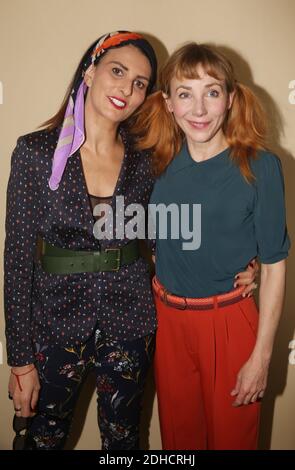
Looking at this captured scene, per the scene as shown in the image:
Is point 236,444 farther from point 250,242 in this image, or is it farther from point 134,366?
point 250,242

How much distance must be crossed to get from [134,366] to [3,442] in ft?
3.44

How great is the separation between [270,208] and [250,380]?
622 millimetres

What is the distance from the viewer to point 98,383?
1602 millimetres

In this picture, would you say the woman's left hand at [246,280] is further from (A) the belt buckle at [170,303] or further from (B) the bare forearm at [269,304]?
(A) the belt buckle at [170,303]

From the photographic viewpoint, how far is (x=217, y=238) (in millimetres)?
1470

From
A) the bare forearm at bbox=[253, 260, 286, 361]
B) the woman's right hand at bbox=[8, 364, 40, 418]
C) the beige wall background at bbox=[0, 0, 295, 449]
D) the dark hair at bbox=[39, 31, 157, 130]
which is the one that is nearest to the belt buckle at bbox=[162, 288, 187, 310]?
the bare forearm at bbox=[253, 260, 286, 361]

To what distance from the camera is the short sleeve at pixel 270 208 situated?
1.39 m

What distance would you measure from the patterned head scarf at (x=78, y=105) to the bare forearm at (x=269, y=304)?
31.7 inches

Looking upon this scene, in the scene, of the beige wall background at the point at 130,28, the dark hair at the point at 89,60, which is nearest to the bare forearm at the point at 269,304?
the beige wall background at the point at 130,28

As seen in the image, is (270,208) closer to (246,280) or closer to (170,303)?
(246,280)

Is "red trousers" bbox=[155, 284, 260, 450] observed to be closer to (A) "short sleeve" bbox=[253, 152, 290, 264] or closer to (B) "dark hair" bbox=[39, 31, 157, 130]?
(A) "short sleeve" bbox=[253, 152, 290, 264]

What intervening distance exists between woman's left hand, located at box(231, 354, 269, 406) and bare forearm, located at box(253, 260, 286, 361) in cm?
3
